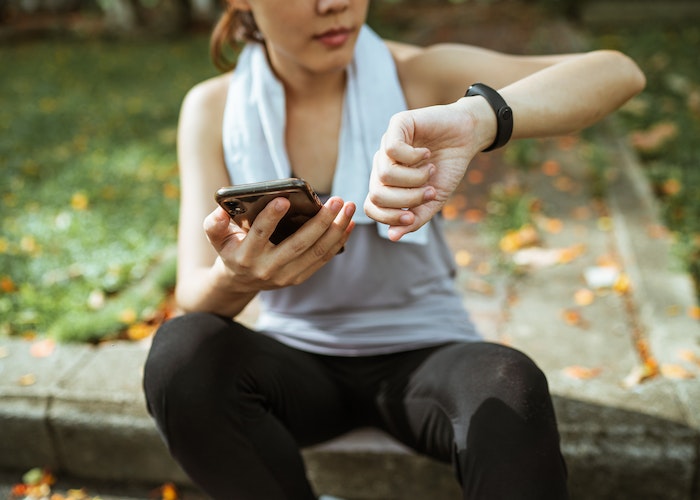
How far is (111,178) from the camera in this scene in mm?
4273

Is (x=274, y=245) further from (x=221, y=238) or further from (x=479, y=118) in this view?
(x=479, y=118)

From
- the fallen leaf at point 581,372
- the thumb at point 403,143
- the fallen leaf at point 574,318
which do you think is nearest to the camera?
the thumb at point 403,143

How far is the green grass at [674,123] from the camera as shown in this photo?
320 cm

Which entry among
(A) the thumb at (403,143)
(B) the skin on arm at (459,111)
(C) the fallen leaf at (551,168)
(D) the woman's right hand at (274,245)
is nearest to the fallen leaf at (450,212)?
(C) the fallen leaf at (551,168)

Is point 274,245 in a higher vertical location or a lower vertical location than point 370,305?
higher

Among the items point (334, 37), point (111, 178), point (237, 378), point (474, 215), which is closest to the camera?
point (237, 378)

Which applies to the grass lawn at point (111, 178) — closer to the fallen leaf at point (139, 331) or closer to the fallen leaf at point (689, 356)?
the fallen leaf at point (139, 331)

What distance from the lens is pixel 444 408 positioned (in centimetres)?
156

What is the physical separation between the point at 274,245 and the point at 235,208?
0.13m

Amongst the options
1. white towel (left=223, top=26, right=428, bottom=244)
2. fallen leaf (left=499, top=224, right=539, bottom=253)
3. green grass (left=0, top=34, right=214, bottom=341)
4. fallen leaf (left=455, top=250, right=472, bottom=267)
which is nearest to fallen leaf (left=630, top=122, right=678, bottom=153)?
fallen leaf (left=499, top=224, right=539, bottom=253)

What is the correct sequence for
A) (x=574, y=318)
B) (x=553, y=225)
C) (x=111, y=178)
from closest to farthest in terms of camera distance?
1. (x=574, y=318)
2. (x=553, y=225)
3. (x=111, y=178)

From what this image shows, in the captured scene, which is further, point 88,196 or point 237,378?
point 88,196

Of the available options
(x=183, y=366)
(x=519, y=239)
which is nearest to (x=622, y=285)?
(x=519, y=239)

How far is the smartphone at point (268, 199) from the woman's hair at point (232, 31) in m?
0.66
